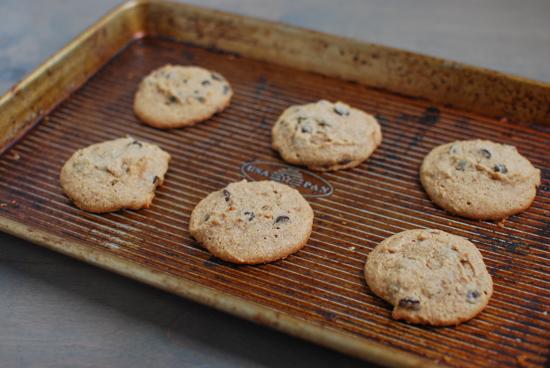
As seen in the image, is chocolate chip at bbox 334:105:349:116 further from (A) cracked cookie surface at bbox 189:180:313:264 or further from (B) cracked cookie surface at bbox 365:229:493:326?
(B) cracked cookie surface at bbox 365:229:493:326

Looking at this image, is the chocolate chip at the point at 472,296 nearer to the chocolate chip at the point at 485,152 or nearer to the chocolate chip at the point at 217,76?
the chocolate chip at the point at 485,152

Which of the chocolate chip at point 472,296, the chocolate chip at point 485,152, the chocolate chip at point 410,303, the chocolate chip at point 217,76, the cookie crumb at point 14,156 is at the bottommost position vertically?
the cookie crumb at point 14,156

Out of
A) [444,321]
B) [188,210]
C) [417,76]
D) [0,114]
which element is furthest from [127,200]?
[417,76]

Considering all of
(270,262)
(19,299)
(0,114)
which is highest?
(0,114)

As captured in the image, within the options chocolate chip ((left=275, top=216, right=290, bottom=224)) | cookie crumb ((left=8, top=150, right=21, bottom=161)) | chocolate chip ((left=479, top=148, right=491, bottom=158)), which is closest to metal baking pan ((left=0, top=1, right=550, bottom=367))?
cookie crumb ((left=8, top=150, right=21, bottom=161))

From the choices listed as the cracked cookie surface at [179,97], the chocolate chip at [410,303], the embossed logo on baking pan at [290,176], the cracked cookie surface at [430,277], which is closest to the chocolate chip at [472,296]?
the cracked cookie surface at [430,277]

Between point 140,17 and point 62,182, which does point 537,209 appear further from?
point 140,17
